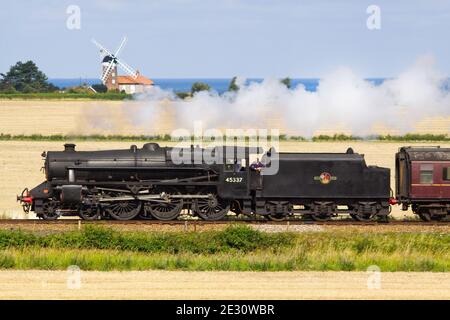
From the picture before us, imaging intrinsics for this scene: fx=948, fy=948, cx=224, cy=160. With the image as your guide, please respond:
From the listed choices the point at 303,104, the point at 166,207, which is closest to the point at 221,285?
the point at 166,207

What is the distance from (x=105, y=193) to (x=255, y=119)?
26.2 m

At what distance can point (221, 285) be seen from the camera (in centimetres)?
2491

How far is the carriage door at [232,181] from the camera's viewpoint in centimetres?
3634

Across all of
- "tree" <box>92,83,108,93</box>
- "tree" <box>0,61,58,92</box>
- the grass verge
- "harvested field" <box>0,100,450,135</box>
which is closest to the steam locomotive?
the grass verge

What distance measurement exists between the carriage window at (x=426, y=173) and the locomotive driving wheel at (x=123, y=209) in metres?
11.2

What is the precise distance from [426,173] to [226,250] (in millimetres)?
10649

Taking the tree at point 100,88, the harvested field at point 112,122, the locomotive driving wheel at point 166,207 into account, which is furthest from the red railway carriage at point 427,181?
the tree at point 100,88

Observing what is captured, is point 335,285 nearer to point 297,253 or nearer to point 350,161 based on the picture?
point 297,253

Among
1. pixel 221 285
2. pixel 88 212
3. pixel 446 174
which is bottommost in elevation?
pixel 221 285

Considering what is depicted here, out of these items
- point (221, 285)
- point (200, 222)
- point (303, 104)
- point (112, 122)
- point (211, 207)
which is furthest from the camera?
point (112, 122)

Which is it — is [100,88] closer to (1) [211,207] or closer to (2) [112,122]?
(2) [112,122]

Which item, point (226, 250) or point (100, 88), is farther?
point (100, 88)

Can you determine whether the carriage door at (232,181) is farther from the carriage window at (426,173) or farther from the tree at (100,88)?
→ the tree at (100,88)

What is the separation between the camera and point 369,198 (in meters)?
37.2
